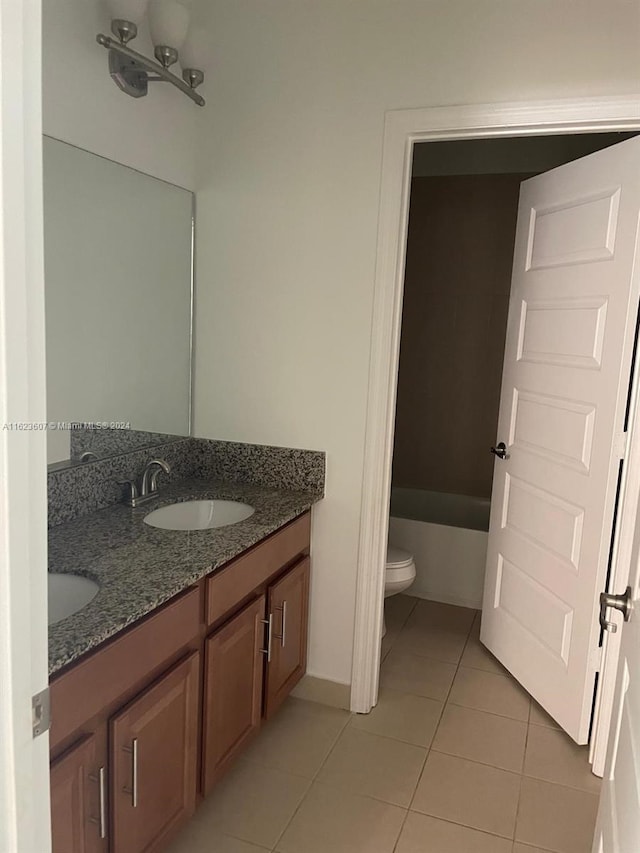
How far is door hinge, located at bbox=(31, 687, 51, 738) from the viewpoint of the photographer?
2.84ft

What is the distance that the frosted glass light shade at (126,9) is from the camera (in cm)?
190

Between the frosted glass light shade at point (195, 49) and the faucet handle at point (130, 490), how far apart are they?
139cm

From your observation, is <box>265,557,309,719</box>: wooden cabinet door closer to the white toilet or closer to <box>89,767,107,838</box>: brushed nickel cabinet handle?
the white toilet

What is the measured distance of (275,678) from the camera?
2.33 meters

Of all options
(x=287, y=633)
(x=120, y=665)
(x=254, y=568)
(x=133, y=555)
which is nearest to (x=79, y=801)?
(x=120, y=665)

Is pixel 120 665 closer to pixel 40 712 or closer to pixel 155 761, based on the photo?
pixel 155 761

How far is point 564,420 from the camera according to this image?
2.48 m

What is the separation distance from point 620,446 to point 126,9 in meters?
2.00

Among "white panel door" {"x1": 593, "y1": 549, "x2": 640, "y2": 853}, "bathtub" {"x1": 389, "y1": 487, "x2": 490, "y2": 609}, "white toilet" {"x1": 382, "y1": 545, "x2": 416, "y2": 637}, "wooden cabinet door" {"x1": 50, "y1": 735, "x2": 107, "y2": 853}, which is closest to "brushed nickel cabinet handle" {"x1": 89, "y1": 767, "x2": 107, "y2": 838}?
"wooden cabinet door" {"x1": 50, "y1": 735, "x2": 107, "y2": 853}

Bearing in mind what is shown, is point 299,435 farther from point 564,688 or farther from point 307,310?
point 564,688

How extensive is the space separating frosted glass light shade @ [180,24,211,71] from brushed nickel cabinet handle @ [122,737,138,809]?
2029mm

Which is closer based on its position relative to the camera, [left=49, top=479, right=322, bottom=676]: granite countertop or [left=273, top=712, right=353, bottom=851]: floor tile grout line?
[left=49, top=479, right=322, bottom=676]: granite countertop

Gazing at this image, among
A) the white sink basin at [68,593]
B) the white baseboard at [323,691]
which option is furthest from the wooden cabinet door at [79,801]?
the white baseboard at [323,691]

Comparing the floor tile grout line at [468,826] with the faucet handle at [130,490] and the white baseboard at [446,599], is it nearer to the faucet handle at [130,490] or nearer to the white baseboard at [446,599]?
the faucet handle at [130,490]
